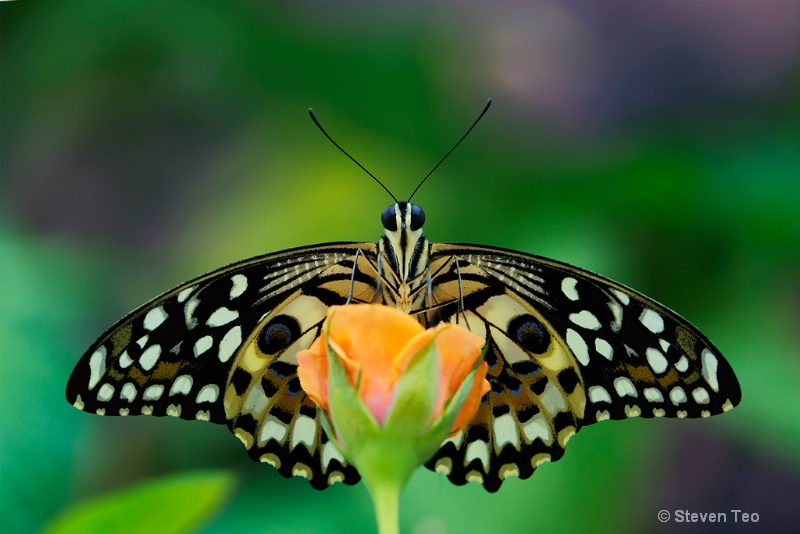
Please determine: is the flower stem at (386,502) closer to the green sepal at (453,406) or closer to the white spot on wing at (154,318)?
the green sepal at (453,406)

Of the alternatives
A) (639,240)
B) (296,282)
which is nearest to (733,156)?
(639,240)

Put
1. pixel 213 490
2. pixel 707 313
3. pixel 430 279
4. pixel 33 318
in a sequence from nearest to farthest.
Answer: pixel 213 490 < pixel 430 279 < pixel 707 313 < pixel 33 318

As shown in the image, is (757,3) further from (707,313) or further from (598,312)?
(598,312)

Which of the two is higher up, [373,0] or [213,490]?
[373,0]

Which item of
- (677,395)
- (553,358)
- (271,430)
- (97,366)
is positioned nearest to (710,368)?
→ (677,395)

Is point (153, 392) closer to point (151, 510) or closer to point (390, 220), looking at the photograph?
point (151, 510)

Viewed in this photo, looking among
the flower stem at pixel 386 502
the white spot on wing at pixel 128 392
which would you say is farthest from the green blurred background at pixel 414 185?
the flower stem at pixel 386 502
